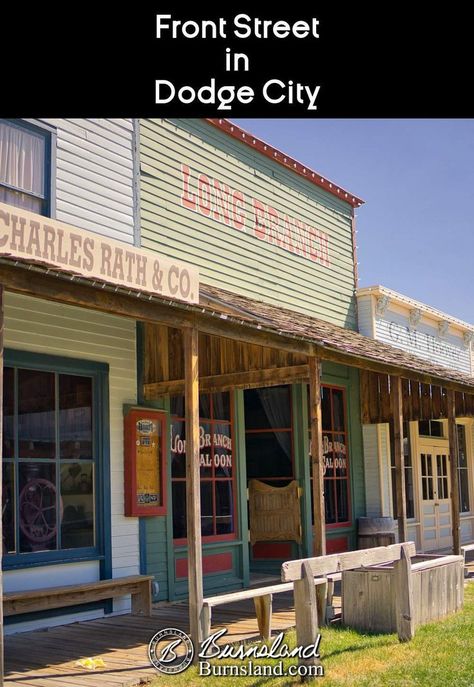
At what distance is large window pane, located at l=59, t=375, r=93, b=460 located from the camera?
30.0 ft

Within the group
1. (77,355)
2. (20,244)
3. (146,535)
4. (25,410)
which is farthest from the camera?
(146,535)

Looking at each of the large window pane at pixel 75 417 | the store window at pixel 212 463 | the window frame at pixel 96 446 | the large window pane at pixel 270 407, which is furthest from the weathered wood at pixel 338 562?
the large window pane at pixel 270 407

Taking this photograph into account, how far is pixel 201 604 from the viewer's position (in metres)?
7.08

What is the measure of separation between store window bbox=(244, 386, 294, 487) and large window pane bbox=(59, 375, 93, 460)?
4.41 meters

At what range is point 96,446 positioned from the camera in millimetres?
9469

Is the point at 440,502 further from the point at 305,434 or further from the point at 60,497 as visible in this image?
the point at 60,497

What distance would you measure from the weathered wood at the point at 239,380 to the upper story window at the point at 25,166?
2322 mm

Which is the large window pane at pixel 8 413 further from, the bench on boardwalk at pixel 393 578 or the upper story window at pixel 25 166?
the bench on boardwalk at pixel 393 578

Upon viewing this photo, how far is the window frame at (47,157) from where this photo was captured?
30.2 ft

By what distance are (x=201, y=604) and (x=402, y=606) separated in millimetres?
1866

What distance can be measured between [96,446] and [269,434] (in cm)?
462

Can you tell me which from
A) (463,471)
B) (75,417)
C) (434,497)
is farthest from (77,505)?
(463,471)

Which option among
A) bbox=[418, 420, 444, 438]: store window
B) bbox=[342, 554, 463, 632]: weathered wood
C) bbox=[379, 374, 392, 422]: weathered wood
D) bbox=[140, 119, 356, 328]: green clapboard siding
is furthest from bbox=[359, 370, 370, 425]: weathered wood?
bbox=[342, 554, 463, 632]: weathered wood
